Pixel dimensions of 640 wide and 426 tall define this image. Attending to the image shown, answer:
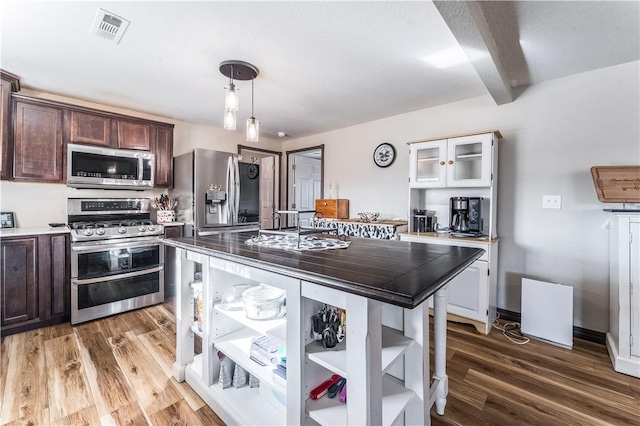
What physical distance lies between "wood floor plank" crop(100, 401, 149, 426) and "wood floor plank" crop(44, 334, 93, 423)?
→ 0.20 meters

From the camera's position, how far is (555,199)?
8.32 ft

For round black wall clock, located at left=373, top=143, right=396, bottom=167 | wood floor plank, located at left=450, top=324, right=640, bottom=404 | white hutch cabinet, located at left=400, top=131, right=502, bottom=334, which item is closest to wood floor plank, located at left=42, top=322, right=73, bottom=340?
white hutch cabinet, located at left=400, top=131, right=502, bottom=334

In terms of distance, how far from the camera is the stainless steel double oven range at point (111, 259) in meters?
2.66

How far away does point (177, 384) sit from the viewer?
5.86 ft

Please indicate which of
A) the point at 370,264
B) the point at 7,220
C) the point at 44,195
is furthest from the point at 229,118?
the point at 7,220

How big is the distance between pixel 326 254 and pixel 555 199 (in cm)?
245

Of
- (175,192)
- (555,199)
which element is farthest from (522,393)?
(175,192)

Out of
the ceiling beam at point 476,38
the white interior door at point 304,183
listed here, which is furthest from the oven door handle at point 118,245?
the ceiling beam at point 476,38

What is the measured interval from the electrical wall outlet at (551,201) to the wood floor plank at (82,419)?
3670mm

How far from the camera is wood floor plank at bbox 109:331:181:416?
1.64 metres

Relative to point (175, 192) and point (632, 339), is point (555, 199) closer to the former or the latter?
point (632, 339)

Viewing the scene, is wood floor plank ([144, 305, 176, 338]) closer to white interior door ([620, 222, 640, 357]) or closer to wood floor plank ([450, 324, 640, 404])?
wood floor plank ([450, 324, 640, 404])

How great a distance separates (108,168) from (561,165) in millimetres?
4566

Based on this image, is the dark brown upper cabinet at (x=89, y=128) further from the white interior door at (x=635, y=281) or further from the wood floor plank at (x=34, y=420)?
the white interior door at (x=635, y=281)
